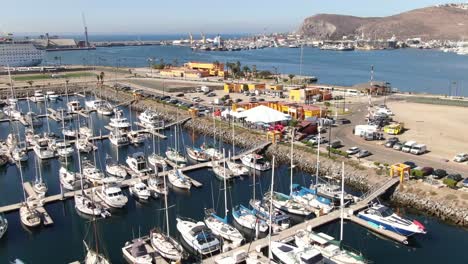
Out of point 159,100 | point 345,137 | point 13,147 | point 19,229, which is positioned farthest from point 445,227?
point 159,100

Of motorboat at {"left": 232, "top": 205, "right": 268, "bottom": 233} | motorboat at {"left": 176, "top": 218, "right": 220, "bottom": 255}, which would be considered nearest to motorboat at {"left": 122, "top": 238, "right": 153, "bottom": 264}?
motorboat at {"left": 176, "top": 218, "right": 220, "bottom": 255}

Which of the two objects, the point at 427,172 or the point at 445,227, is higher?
the point at 427,172

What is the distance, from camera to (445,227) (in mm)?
30391

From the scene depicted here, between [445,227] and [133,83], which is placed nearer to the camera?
[445,227]

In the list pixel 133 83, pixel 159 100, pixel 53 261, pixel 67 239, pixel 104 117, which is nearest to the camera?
pixel 53 261

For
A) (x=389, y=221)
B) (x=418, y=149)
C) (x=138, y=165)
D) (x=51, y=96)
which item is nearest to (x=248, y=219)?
(x=389, y=221)

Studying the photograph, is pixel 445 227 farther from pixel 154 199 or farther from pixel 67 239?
pixel 67 239

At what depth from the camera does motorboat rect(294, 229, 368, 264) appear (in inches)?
957

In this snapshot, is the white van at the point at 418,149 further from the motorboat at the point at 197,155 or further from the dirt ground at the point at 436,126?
the motorboat at the point at 197,155

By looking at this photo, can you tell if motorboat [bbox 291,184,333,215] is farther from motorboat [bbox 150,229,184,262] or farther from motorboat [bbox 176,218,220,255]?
motorboat [bbox 150,229,184,262]

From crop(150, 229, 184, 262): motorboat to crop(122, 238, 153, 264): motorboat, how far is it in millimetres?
684

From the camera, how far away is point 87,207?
31938 millimetres

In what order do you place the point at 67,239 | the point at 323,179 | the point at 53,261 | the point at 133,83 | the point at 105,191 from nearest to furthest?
the point at 53,261 → the point at 67,239 → the point at 105,191 → the point at 323,179 → the point at 133,83

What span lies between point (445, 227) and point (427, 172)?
6369mm
